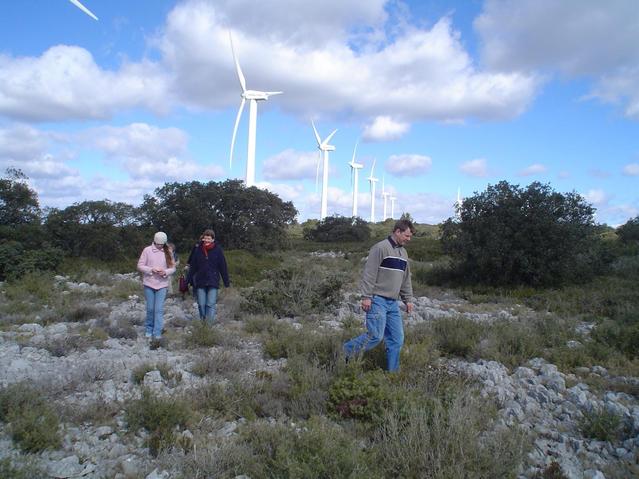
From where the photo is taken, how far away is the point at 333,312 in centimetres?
1157

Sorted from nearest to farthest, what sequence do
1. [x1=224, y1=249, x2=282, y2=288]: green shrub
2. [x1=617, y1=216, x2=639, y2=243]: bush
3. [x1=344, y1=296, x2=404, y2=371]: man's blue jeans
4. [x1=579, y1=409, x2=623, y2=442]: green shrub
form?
1. [x1=579, y1=409, x2=623, y2=442]: green shrub
2. [x1=344, y1=296, x2=404, y2=371]: man's blue jeans
3. [x1=224, y1=249, x2=282, y2=288]: green shrub
4. [x1=617, y1=216, x2=639, y2=243]: bush

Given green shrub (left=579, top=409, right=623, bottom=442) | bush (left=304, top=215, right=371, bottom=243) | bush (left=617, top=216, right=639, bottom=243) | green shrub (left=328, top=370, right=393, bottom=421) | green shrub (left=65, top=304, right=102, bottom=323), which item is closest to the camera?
green shrub (left=579, top=409, right=623, bottom=442)

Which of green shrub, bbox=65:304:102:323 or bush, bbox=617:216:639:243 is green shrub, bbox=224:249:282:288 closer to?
green shrub, bbox=65:304:102:323

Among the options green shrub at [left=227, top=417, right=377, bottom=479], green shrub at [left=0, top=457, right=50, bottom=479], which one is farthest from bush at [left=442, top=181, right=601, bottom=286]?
green shrub at [left=0, top=457, right=50, bottom=479]

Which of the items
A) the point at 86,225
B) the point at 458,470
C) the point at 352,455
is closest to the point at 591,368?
the point at 458,470

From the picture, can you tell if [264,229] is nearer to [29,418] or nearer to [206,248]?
[206,248]

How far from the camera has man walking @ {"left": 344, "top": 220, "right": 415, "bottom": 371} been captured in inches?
244

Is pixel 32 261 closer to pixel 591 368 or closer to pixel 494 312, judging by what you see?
pixel 494 312

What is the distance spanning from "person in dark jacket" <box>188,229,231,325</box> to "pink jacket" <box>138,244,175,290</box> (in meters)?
0.57

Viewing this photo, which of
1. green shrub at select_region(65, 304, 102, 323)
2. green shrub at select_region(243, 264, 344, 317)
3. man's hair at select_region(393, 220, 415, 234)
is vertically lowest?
green shrub at select_region(65, 304, 102, 323)

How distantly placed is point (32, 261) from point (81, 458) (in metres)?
14.7

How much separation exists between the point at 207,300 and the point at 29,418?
4870mm

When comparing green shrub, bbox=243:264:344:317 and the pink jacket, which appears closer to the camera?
the pink jacket

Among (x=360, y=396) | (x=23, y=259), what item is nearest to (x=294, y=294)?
(x=360, y=396)
